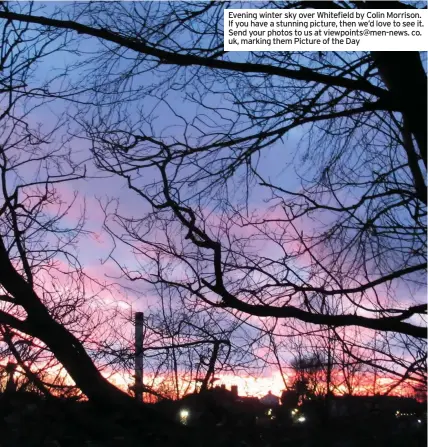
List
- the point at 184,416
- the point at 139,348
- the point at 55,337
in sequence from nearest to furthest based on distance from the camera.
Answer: the point at 184,416, the point at 55,337, the point at 139,348

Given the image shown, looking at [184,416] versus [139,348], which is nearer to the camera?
[184,416]

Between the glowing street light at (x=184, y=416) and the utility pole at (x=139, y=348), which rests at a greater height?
the utility pole at (x=139, y=348)

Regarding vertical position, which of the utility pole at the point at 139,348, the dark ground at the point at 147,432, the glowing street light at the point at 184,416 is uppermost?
the utility pole at the point at 139,348

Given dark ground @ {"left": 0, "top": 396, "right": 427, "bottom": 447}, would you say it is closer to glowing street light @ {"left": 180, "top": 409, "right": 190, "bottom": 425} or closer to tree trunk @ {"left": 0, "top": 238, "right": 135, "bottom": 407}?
glowing street light @ {"left": 180, "top": 409, "right": 190, "bottom": 425}

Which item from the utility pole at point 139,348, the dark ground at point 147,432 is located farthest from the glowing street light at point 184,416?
the utility pole at point 139,348

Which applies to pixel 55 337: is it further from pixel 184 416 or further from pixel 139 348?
pixel 184 416

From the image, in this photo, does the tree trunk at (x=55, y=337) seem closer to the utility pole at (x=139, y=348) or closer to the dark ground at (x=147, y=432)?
the utility pole at (x=139, y=348)

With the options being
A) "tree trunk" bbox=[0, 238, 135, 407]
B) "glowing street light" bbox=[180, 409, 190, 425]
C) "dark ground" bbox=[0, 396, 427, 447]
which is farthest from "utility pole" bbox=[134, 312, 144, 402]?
"glowing street light" bbox=[180, 409, 190, 425]

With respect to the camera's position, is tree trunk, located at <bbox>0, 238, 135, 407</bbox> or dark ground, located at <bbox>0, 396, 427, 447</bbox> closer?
dark ground, located at <bbox>0, 396, 427, 447</bbox>

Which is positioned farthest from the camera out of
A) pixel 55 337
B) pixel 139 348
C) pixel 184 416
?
pixel 139 348

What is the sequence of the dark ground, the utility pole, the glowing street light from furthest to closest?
the utility pole → the glowing street light → the dark ground

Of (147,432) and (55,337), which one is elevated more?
(55,337)

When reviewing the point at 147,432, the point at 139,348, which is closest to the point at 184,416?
the point at 147,432

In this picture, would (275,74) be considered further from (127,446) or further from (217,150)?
(127,446)
